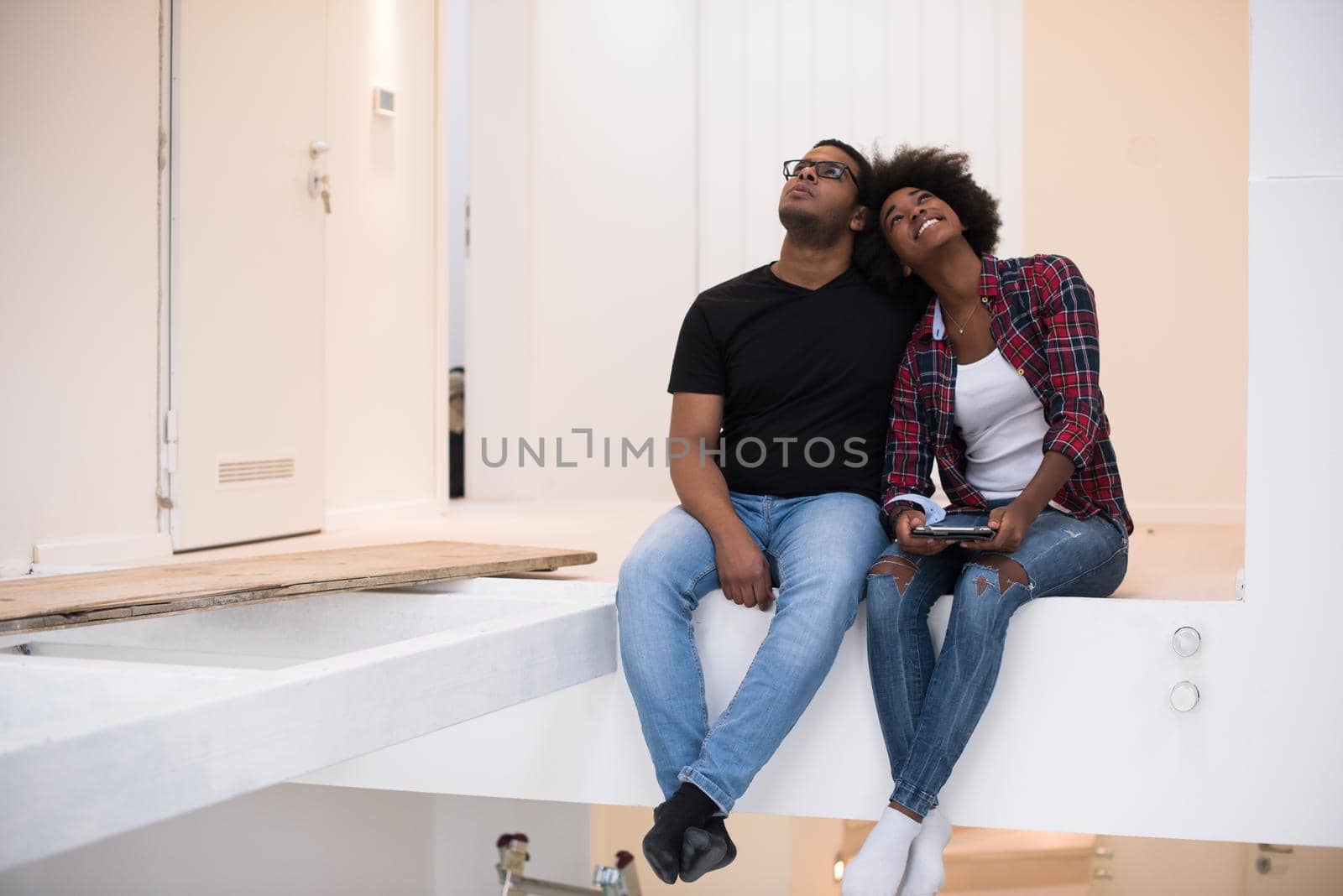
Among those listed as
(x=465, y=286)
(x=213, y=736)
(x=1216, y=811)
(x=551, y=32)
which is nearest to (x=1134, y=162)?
(x=551, y=32)

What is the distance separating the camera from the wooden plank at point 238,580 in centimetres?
169

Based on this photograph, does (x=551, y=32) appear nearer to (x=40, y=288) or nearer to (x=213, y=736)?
(x=40, y=288)

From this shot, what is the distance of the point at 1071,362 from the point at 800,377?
1.56ft

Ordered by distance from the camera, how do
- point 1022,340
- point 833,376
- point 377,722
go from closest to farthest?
point 377,722 → point 1022,340 → point 833,376

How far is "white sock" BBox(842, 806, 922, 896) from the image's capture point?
167cm

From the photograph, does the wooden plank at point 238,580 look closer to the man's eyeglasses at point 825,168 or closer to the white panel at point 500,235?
the man's eyeglasses at point 825,168

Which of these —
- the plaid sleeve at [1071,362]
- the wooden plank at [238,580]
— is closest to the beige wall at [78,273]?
the wooden plank at [238,580]

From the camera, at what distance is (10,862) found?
100cm

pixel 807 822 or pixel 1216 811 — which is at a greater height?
pixel 1216 811

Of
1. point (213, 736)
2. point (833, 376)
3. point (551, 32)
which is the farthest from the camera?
point (551, 32)

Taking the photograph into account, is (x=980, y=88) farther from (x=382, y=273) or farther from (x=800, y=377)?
(x=800, y=377)

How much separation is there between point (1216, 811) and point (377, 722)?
4.37ft

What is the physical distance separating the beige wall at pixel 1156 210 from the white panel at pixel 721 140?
1094mm

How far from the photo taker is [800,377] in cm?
212
